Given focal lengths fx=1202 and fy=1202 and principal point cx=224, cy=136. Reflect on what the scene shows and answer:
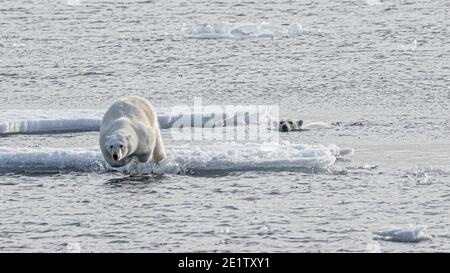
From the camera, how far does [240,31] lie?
29.3 m

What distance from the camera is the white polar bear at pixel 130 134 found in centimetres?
1493

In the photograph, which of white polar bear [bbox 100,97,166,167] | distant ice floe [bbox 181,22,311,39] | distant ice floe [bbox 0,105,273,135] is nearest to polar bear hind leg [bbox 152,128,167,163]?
white polar bear [bbox 100,97,166,167]

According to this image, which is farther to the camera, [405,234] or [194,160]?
[194,160]

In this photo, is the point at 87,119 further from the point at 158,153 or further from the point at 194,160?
the point at 194,160

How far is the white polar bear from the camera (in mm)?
14930

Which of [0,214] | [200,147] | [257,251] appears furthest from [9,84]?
[257,251]

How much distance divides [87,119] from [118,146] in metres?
4.59

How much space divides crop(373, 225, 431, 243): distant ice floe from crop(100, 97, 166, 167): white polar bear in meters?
3.93

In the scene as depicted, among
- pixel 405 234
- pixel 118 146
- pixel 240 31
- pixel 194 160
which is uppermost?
pixel 240 31

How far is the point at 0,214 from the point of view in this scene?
1347 cm

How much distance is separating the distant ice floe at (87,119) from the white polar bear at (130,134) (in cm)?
305

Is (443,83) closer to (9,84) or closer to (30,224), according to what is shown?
(9,84)

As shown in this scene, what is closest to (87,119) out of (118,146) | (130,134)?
(130,134)

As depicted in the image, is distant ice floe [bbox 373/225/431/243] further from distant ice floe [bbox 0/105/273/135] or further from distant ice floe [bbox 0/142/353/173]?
distant ice floe [bbox 0/105/273/135]
